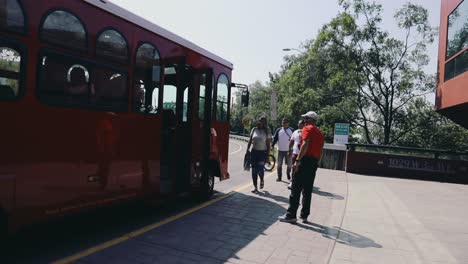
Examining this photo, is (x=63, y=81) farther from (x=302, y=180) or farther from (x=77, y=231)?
(x=302, y=180)

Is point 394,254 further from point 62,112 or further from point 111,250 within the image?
point 62,112

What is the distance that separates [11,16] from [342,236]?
18.2ft

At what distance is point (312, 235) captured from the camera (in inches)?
254

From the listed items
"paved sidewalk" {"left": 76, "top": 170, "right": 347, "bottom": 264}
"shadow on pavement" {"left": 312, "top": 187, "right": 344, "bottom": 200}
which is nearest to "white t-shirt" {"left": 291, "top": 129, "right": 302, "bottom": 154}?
"shadow on pavement" {"left": 312, "top": 187, "right": 344, "bottom": 200}

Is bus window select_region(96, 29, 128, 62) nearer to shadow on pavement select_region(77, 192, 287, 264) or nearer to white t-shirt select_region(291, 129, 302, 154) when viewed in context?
shadow on pavement select_region(77, 192, 287, 264)

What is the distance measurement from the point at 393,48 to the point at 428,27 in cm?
244

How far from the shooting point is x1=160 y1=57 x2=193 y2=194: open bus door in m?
7.33

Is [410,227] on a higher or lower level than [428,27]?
lower

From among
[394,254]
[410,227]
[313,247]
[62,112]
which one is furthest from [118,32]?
[410,227]

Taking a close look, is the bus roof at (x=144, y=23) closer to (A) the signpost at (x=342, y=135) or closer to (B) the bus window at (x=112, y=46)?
(B) the bus window at (x=112, y=46)

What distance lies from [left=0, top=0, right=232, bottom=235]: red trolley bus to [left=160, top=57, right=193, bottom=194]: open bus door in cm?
2

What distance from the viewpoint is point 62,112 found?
15.4 ft

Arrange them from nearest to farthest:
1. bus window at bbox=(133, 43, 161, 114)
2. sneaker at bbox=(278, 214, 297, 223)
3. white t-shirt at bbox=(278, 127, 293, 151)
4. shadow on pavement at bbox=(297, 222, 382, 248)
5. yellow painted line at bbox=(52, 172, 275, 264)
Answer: yellow painted line at bbox=(52, 172, 275, 264) < bus window at bbox=(133, 43, 161, 114) < shadow on pavement at bbox=(297, 222, 382, 248) < sneaker at bbox=(278, 214, 297, 223) < white t-shirt at bbox=(278, 127, 293, 151)

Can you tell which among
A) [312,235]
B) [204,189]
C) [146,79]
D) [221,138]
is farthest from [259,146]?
[146,79]
